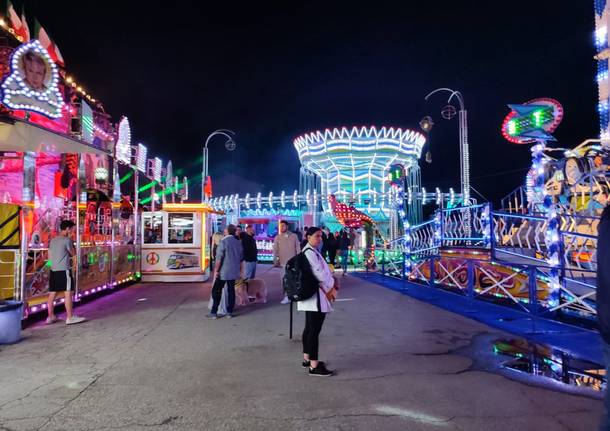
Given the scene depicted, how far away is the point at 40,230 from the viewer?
36.0 feet

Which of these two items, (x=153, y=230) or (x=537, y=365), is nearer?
(x=537, y=365)

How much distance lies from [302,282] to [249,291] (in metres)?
5.42

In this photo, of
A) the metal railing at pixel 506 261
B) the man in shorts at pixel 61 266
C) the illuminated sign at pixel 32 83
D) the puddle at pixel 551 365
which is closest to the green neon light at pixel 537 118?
the metal railing at pixel 506 261

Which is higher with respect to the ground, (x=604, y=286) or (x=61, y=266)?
(x=604, y=286)

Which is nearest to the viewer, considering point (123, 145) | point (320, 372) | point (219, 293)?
point (320, 372)

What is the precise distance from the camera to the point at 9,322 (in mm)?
6246

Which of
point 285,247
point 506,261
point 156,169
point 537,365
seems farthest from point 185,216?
point 537,365

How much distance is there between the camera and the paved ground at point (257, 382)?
364 centimetres

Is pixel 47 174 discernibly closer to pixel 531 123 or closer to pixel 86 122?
pixel 86 122

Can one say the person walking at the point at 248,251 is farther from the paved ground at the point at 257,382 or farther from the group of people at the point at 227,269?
the paved ground at the point at 257,382

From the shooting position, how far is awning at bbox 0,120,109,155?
26.0ft

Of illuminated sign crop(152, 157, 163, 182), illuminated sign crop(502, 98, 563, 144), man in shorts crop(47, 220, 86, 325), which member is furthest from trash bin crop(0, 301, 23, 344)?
illuminated sign crop(152, 157, 163, 182)

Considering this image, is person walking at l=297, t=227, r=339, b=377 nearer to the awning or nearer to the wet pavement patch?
the wet pavement patch

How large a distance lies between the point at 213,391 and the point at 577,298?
6260 millimetres
